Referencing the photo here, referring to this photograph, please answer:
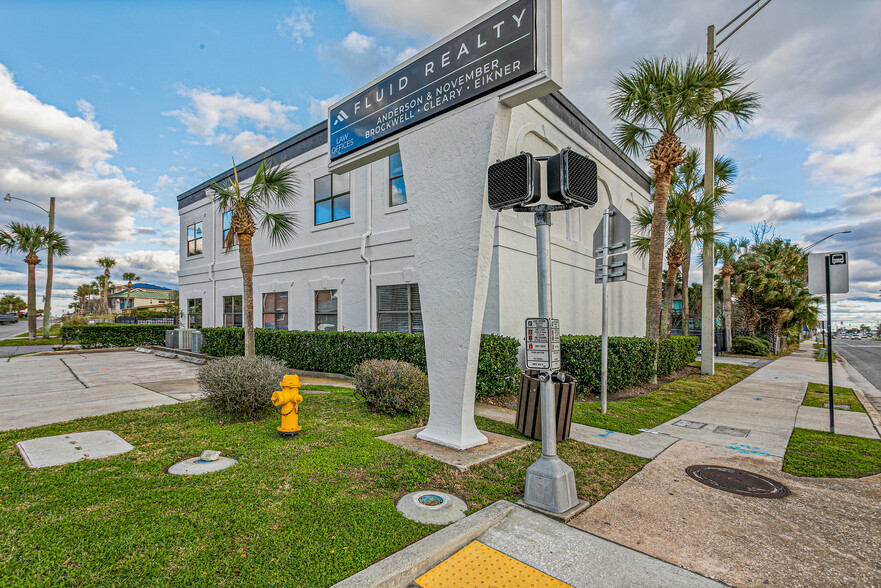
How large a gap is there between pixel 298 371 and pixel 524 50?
10.8 meters

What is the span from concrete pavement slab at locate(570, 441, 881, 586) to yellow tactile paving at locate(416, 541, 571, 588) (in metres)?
0.82

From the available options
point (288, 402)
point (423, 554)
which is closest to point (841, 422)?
point (423, 554)

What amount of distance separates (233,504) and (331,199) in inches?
480

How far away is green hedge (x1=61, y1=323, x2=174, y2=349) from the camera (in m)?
20.7

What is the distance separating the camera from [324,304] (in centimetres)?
1441

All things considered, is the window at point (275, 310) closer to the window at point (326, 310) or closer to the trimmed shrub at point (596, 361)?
the window at point (326, 310)

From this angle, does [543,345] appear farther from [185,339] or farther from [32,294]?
[32,294]

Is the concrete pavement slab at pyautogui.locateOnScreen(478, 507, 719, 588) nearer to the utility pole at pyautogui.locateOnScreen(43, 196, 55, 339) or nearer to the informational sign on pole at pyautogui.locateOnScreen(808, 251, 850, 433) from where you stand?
the informational sign on pole at pyautogui.locateOnScreen(808, 251, 850, 433)

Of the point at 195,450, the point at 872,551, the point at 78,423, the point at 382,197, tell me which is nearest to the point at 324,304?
the point at 382,197

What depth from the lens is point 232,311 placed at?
61.0ft

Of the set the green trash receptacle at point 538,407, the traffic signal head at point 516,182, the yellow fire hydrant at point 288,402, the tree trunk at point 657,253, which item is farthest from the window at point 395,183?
the traffic signal head at point 516,182

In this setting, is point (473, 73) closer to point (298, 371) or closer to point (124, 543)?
point (124, 543)

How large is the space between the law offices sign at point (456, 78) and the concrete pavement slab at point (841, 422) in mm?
7185

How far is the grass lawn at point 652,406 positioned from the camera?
23.2ft
